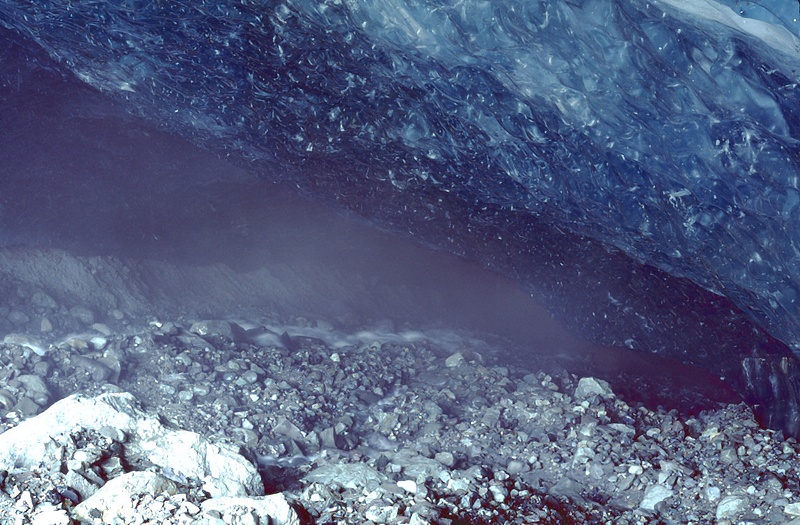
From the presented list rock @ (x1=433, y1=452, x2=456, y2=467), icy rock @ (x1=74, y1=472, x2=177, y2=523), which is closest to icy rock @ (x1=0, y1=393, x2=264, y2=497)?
icy rock @ (x1=74, y1=472, x2=177, y2=523)

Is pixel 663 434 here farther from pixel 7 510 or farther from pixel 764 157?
pixel 7 510

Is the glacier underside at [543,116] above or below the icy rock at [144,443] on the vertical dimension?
above

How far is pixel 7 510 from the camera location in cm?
188

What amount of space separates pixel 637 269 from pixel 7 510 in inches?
148

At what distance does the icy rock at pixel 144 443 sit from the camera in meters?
2.15

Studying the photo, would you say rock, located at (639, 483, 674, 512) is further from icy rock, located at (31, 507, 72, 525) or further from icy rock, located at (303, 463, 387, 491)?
icy rock, located at (31, 507, 72, 525)

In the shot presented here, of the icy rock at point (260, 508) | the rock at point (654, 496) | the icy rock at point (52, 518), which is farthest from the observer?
the rock at point (654, 496)

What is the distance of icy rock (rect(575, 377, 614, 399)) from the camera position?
4172 mm

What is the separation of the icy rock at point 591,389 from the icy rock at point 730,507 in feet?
4.53

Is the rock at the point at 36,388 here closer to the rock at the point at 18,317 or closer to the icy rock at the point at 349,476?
the rock at the point at 18,317

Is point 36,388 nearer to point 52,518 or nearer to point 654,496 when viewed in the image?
point 52,518

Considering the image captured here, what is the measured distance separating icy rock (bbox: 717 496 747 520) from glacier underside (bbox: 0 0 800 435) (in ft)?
2.91

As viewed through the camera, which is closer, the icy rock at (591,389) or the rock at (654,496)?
the rock at (654,496)

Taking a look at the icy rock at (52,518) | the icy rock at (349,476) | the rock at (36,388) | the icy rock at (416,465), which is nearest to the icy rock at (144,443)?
the icy rock at (52,518)
